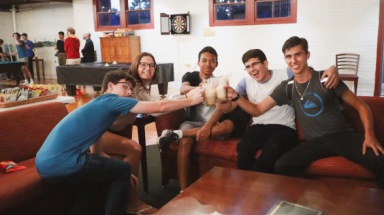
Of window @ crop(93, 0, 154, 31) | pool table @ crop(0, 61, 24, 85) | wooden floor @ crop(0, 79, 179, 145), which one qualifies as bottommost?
wooden floor @ crop(0, 79, 179, 145)

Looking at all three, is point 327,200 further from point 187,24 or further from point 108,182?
point 187,24

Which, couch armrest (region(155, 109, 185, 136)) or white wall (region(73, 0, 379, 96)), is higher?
white wall (region(73, 0, 379, 96))

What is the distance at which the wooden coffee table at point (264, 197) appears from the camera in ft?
4.55

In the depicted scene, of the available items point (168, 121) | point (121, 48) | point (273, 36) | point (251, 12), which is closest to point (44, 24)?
point (121, 48)

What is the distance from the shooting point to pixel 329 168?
198 cm

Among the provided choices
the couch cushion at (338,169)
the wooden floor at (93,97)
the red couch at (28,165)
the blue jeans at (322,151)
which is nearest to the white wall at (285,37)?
the wooden floor at (93,97)

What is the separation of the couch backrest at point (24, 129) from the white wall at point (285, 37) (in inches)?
222

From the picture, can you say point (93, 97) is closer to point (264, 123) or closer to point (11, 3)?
point (264, 123)

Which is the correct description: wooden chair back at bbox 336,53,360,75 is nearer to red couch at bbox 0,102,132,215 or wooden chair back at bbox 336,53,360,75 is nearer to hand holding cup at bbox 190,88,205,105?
hand holding cup at bbox 190,88,205,105

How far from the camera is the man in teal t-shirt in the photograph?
1.70 metres

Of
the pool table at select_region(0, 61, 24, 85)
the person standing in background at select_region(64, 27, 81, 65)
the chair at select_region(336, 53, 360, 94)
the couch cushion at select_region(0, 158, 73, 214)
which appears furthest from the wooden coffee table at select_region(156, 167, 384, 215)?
the person standing in background at select_region(64, 27, 81, 65)

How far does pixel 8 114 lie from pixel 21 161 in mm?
341

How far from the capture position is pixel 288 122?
8.07ft

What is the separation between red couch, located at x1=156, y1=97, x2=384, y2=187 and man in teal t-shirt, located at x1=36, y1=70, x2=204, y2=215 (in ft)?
2.12
